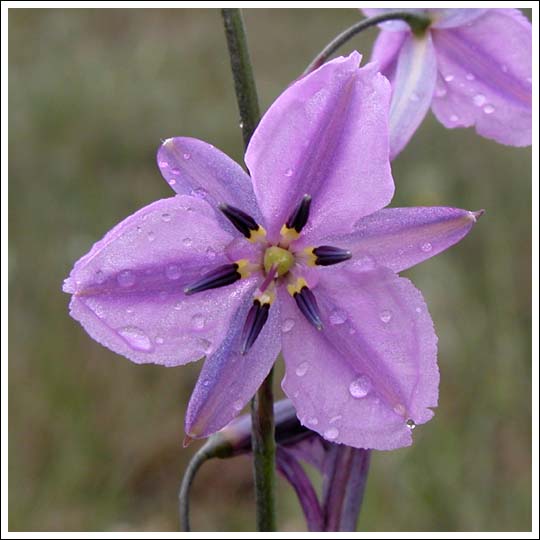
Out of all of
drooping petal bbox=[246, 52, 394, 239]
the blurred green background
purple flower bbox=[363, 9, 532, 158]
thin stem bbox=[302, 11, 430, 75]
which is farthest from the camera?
the blurred green background

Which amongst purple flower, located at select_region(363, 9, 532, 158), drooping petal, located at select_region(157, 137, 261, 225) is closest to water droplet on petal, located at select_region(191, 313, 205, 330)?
drooping petal, located at select_region(157, 137, 261, 225)

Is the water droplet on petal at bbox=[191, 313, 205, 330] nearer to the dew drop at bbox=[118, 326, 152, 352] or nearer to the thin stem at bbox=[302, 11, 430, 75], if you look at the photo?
the dew drop at bbox=[118, 326, 152, 352]

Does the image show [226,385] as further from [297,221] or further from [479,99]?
[479,99]

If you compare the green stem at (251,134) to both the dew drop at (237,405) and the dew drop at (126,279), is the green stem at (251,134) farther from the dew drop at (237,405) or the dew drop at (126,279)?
the dew drop at (126,279)

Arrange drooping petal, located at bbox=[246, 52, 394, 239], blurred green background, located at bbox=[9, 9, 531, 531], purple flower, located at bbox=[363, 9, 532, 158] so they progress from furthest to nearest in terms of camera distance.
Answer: blurred green background, located at bbox=[9, 9, 531, 531], purple flower, located at bbox=[363, 9, 532, 158], drooping petal, located at bbox=[246, 52, 394, 239]

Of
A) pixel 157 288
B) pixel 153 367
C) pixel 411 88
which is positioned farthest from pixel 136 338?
pixel 153 367
